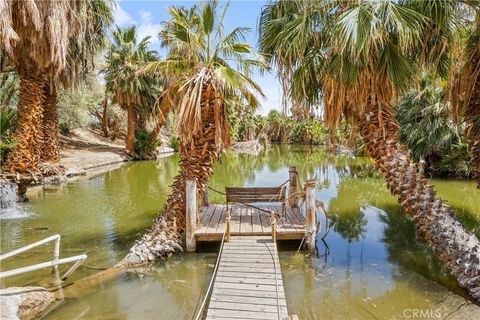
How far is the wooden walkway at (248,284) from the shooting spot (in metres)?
4.34

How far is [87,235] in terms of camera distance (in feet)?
27.0

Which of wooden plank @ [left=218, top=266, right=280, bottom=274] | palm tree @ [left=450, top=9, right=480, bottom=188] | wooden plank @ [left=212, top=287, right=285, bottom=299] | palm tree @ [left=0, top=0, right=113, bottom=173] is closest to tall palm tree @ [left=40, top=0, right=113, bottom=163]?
palm tree @ [left=0, top=0, right=113, bottom=173]

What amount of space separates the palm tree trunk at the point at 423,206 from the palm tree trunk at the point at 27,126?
12312mm

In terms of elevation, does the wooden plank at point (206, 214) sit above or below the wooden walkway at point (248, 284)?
above

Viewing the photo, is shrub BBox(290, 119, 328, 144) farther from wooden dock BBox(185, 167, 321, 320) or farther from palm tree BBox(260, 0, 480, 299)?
Answer: palm tree BBox(260, 0, 480, 299)

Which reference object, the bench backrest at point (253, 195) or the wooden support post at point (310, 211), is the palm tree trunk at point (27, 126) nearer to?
the bench backrest at point (253, 195)

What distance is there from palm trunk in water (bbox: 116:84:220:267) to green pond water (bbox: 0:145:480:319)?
375 mm

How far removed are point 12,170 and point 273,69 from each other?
10966 mm

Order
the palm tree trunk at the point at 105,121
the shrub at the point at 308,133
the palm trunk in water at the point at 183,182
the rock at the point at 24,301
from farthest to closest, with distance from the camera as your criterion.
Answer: the shrub at the point at 308,133, the palm tree trunk at the point at 105,121, the palm trunk in water at the point at 183,182, the rock at the point at 24,301

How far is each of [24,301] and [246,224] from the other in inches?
174

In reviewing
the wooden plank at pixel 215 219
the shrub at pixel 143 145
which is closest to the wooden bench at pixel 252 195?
the wooden plank at pixel 215 219

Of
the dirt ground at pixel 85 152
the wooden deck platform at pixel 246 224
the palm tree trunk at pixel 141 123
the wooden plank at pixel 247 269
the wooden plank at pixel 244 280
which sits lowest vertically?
the wooden plank at pixel 244 280

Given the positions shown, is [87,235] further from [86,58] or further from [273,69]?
[86,58]

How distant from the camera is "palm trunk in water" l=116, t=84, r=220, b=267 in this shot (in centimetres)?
657
